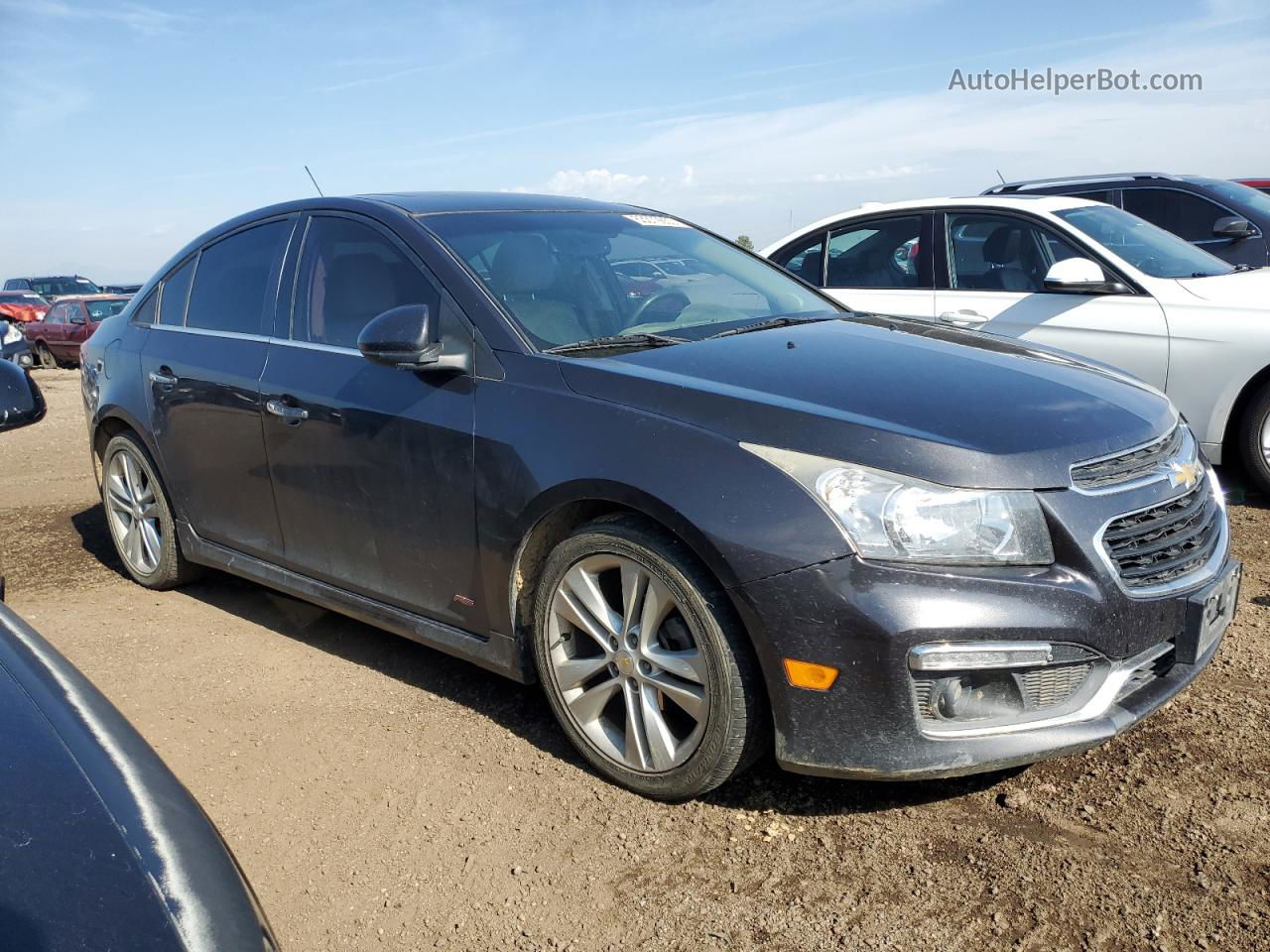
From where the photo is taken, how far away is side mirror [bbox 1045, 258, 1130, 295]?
19.9ft

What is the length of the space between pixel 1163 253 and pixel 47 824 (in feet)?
21.6

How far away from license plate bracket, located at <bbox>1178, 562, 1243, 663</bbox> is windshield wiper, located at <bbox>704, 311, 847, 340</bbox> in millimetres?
1554

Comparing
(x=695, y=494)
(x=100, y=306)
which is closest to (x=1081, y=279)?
(x=695, y=494)

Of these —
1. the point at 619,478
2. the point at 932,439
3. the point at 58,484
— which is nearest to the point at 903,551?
the point at 932,439

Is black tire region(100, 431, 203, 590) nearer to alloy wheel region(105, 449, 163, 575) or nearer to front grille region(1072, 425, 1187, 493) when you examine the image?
alloy wheel region(105, 449, 163, 575)

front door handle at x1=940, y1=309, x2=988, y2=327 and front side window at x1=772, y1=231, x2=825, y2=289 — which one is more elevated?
front side window at x1=772, y1=231, x2=825, y2=289

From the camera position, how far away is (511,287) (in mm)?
3631

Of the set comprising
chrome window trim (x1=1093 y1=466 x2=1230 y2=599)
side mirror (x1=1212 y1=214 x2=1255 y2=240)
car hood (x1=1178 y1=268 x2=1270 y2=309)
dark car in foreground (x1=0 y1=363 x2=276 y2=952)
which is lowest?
chrome window trim (x1=1093 y1=466 x2=1230 y2=599)

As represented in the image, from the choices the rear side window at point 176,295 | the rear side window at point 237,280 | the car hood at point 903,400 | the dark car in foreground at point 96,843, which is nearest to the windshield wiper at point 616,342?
the car hood at point 903,400

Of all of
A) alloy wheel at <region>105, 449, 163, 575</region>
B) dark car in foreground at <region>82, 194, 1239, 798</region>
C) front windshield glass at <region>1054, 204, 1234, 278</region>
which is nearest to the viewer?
dark car in foreground at <region>82, 194, 1239, 798</region>

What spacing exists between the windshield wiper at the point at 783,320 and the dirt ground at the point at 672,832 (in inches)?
54.4

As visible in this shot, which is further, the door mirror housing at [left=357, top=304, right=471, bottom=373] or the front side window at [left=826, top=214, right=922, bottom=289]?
the front side window at [left=826, top=214, right=922, bottom=289]

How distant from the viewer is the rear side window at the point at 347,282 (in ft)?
12.5

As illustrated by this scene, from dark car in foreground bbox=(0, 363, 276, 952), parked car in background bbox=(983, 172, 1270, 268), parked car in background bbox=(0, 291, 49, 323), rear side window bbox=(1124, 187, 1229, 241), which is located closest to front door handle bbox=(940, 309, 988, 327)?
parked car in background bbox=(983, 172, 1270, 268)
